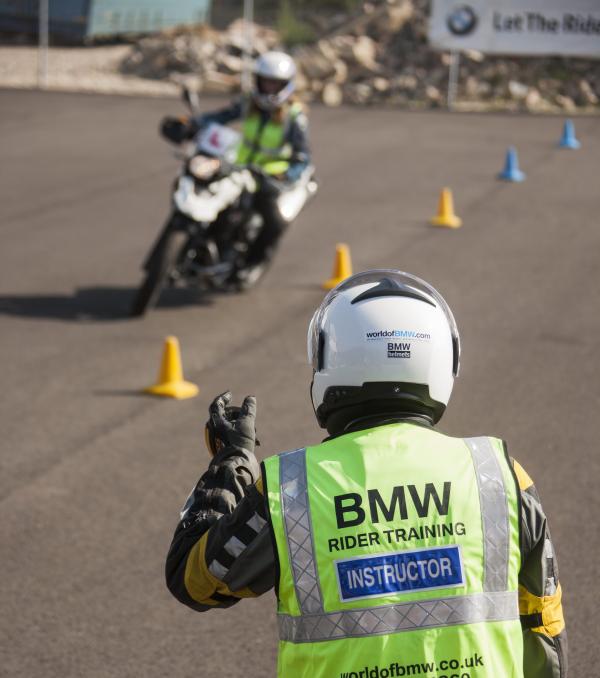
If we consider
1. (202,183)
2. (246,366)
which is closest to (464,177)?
(202,183)

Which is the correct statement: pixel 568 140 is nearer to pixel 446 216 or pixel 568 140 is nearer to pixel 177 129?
pixel 446 216


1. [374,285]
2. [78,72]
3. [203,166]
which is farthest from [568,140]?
[374,285]

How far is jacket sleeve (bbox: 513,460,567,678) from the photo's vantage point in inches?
107

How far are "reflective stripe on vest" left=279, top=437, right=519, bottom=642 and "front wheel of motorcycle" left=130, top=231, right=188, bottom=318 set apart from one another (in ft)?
23.7

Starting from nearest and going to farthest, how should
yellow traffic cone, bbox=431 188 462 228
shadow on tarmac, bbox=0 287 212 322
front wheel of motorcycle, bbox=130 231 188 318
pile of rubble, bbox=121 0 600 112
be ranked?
front wheel of motorcycle, bbox=130 231 188 318, shadow on tarmac, bbox=0 287 212 322, yellow traffic cone, bbox=431 188 462 228, pile of rubble, bbox=121 0 600 112

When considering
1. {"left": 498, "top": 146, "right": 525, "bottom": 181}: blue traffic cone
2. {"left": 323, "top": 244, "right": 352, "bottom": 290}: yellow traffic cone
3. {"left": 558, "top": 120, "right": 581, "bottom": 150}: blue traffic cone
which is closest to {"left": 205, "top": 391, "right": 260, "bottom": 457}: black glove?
{"left": 323, "top": 244, "right": 352, "bottom": 290}: yellow traffic cone

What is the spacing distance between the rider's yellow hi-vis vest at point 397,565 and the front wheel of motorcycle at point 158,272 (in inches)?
284

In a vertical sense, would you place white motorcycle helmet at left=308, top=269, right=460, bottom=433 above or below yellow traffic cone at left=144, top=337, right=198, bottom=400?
above

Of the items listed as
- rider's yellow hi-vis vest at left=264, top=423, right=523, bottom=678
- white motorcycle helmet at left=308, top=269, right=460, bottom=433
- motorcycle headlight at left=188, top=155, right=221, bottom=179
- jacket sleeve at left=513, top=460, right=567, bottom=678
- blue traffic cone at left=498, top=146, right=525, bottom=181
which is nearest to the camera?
rider's yellow hi-vis vest at left=264, top=423, right=523, bottom=678

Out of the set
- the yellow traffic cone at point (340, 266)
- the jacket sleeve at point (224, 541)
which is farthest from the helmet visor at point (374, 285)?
the yellow traffic cone at point (340, 266)

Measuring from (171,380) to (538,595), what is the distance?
5622 mm

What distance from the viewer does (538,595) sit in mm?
2777

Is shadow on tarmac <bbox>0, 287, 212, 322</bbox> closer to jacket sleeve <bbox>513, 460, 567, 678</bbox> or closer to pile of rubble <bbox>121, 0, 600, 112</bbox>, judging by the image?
jacket sleeve <bbox>513, 460, 567, 678</bbox>

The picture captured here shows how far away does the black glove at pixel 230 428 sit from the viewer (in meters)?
3.08
